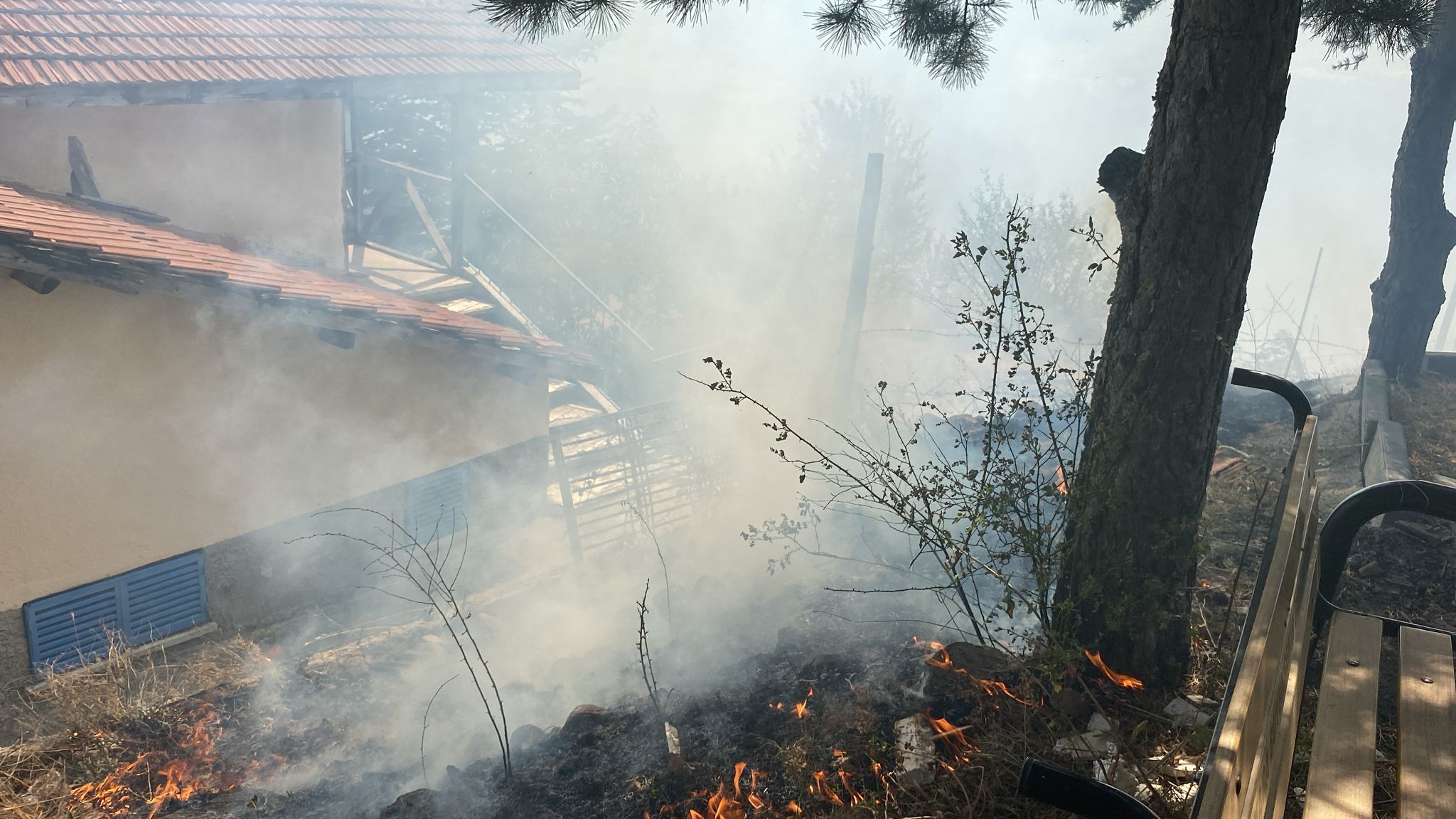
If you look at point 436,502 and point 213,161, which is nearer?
point 213,161

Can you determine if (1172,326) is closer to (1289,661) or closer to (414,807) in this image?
(1289,661)

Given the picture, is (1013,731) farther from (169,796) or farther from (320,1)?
(320,1)

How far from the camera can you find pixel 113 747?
560cm

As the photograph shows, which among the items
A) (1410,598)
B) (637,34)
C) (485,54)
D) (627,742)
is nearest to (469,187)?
(485,54)

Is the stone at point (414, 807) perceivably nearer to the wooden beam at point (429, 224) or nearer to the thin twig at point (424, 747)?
the thin twig at point (424, 747)

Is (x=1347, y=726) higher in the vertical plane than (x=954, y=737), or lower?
higher

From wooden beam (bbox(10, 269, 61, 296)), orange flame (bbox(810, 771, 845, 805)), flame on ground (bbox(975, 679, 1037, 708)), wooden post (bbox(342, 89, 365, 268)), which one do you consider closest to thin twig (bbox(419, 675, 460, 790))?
orange flame (bbox(810, 771, 845, 805))

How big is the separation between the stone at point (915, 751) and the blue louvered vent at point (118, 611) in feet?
21.0

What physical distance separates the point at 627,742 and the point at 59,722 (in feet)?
14.9

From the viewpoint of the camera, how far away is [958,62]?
19.5 ft

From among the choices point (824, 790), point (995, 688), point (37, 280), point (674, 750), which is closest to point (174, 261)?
point (37, 280)

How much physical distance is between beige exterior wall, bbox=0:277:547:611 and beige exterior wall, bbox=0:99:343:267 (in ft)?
6.56

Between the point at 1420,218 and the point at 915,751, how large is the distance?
9292 mm

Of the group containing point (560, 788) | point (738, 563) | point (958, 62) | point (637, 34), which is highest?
point (637, 34)
